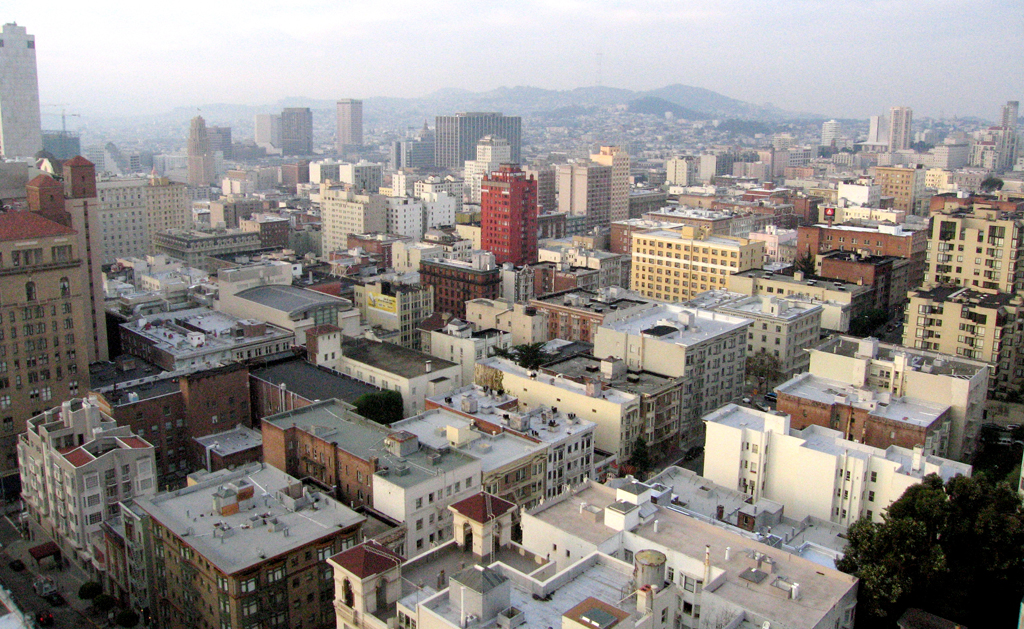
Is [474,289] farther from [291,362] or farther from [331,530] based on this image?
[331,530]

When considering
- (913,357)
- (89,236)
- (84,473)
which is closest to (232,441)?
(84,473)

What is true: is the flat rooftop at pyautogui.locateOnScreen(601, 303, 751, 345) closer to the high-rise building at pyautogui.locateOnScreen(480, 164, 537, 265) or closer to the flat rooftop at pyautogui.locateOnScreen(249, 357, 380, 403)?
the flat rooftop at pyautogui.locateOnScreen(249, 357, 380, 403)

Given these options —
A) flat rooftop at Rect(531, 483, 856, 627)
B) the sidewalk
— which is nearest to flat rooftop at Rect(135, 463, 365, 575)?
the sidewalk

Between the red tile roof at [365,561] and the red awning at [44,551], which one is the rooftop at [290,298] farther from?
the red tile roof at [365,561]

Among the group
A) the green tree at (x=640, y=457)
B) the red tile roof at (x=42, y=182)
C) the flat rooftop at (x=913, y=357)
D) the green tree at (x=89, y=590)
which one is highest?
the red tile roof at (x=42, y=182)

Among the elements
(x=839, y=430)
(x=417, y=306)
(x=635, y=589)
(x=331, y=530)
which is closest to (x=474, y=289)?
(x=417, y=306)

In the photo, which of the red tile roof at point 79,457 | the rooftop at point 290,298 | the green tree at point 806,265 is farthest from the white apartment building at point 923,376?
the red tile roof at point 79,457
